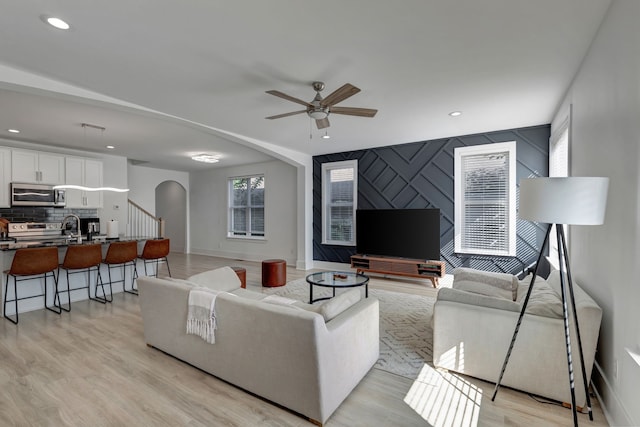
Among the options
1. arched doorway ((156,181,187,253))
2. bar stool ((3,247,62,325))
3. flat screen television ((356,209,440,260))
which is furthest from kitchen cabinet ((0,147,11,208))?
flat screen television ((356,209,440,260))

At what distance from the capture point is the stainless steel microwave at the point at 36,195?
5.59 metres

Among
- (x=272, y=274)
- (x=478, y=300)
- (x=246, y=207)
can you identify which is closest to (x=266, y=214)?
(x=246, y=207)

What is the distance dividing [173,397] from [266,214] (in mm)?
6193

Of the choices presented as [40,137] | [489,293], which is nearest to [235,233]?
[40,137]

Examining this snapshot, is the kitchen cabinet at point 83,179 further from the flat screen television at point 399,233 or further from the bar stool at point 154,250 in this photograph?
the flat screen television at point 399,233

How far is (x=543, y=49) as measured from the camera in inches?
101

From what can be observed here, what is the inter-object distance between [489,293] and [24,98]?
6.03 meters

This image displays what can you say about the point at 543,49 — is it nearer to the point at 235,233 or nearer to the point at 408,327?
the point at 408,327

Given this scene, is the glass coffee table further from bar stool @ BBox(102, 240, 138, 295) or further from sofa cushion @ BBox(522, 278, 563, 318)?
bar stool @ BBox(102, 240, 138, 295)

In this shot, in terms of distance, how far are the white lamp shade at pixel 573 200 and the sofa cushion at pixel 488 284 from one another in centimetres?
173

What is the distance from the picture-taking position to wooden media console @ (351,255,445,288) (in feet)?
17.5

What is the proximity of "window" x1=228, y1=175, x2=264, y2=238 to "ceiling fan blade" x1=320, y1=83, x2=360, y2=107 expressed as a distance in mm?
5600

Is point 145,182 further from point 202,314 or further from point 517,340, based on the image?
point 517,340

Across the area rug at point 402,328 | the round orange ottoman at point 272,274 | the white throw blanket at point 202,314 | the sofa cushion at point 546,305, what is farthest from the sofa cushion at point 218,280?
the sofa cushion at point 546,305
